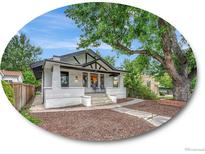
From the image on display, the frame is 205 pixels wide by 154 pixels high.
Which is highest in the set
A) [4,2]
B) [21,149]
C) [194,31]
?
[4,2]

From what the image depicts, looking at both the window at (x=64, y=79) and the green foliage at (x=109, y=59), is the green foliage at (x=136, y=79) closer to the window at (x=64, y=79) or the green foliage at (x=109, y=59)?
the green foliage at (x=109, y=59)

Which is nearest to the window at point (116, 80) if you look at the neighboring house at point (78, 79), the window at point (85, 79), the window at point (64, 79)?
the neighboring house at point (78, 79)

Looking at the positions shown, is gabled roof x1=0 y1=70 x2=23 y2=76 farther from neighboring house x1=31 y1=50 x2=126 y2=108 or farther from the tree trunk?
the tree trunk

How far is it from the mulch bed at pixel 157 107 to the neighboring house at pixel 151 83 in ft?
0.29

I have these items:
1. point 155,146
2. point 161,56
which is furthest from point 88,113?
point 161,56

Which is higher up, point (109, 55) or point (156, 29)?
point (156, 29)

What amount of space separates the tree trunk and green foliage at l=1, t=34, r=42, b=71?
1079mm

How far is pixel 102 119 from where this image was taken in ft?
6.02

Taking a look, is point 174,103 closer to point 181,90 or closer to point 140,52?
point 181,90

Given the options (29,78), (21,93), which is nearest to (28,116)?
(21,93)

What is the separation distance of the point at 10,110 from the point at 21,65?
1.31ft

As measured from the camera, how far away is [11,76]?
1.79m

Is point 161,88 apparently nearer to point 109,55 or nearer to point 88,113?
point 109,55

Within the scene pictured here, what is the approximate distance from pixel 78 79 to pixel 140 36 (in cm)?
59
